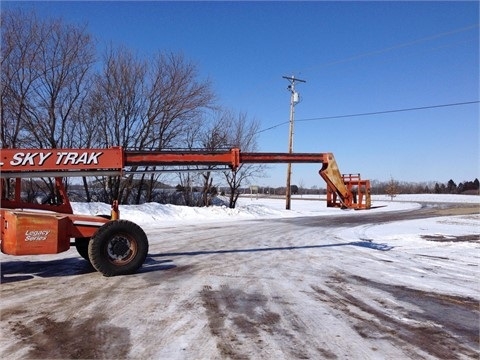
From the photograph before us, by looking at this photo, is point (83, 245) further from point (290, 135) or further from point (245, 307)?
point (290, 135)

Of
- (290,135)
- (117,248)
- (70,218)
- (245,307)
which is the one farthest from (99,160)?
(290,135)

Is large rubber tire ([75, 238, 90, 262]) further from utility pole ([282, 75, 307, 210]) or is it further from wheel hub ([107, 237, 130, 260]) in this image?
utility pole ([282, 75, 307, 210])

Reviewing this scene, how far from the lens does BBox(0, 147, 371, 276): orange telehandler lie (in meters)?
7.25

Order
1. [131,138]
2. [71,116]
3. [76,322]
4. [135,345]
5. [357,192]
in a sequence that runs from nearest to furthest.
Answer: [135,345] → [76,322] → [357,192] → [71,116] → [131,138]

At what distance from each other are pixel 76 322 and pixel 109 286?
187cm

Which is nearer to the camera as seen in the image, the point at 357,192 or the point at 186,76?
the point at 357,192

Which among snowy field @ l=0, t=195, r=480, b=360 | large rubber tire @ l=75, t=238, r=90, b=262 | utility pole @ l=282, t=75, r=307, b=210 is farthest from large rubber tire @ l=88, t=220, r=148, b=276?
utility pole @ l=282, t=75, r=307, b=210

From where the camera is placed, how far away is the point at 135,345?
4.54 metres

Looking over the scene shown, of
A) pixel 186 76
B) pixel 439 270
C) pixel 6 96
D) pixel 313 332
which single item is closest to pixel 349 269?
pixel 439 270

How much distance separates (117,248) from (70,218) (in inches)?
38.6

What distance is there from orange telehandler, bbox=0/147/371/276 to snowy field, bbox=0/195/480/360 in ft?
1.47

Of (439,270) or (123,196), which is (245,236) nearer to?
(439,270)

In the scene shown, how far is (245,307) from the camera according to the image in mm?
6059

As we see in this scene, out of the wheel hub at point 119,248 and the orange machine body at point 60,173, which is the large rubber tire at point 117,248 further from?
the orange machine body at point 60,173
